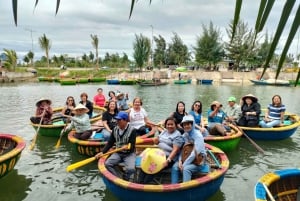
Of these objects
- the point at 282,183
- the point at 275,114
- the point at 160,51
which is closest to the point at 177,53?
the point at 160,51

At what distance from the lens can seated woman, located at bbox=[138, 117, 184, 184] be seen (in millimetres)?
4965

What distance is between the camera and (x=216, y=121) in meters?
8.05

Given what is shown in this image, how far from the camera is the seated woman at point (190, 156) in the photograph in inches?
189

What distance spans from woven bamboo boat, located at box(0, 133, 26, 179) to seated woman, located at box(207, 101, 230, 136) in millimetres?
4650

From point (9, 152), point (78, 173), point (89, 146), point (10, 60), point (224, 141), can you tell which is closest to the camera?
point (9, 152)

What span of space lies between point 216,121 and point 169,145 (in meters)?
3.09

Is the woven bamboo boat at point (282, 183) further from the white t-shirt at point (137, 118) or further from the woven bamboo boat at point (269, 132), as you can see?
the woven bamboo boat at point (269, 132)

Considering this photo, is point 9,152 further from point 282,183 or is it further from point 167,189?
point 282,183

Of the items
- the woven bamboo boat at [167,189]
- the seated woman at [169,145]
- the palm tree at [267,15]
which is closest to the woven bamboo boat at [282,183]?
the woven bamboo boat at [167,189]

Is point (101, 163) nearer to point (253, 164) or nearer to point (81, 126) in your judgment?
point (81, 126)

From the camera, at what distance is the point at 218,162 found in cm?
542

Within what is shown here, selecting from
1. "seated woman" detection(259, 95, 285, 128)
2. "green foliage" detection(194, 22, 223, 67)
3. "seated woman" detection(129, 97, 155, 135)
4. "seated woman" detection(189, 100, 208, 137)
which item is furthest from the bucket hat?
"green foliage" detection(194, 22, 223, 67)

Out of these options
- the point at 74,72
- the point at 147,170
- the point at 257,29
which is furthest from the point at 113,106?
the point at 74,72

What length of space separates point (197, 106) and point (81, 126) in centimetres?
305
